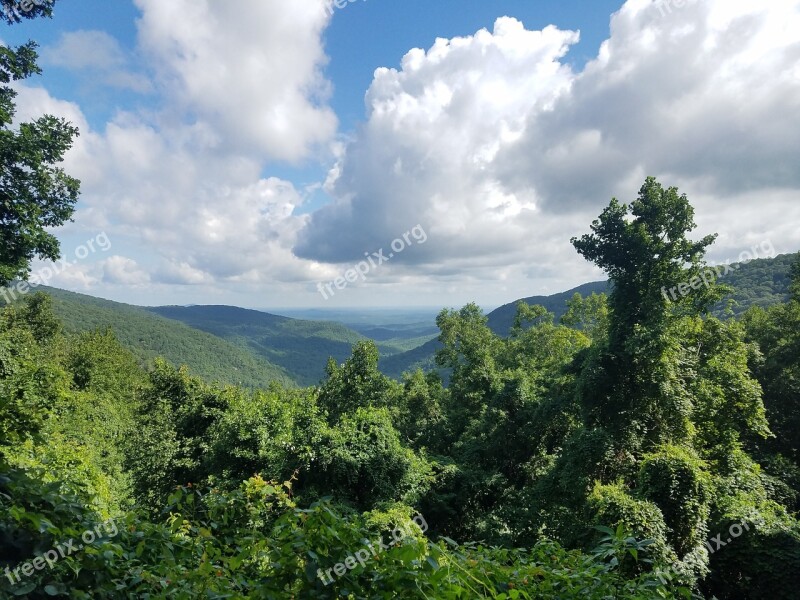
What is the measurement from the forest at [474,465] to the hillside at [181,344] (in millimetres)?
135950

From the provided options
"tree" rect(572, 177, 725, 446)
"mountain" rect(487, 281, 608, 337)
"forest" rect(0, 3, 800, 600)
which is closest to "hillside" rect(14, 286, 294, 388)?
"mountain" rect(487, 281, 608, 337)

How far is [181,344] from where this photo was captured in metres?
165

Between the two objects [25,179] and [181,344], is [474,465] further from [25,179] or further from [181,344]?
[181,344]

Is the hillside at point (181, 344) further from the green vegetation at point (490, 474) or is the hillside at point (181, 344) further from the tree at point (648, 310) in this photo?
the tree at point (648, 310)

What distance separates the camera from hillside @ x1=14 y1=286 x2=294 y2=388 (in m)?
146

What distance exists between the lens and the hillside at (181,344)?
14650 centimetres

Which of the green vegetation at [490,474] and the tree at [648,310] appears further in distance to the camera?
the tree at [648,310]

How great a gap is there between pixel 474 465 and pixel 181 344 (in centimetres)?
17242

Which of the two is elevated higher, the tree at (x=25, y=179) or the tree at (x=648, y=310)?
the tree at (x=25, y=179)

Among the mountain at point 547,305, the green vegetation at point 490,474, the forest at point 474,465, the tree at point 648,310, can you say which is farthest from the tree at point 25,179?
the mountain at point 547,305

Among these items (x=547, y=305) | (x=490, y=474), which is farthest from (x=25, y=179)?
(x=547, y=305)

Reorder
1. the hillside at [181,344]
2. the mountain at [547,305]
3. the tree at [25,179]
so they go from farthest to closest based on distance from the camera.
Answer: the mountain at [547,305] → the hillside at [181,344] → the tree at [25,179]

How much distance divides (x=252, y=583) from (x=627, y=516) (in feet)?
33.1

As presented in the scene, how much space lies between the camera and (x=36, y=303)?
131ft
